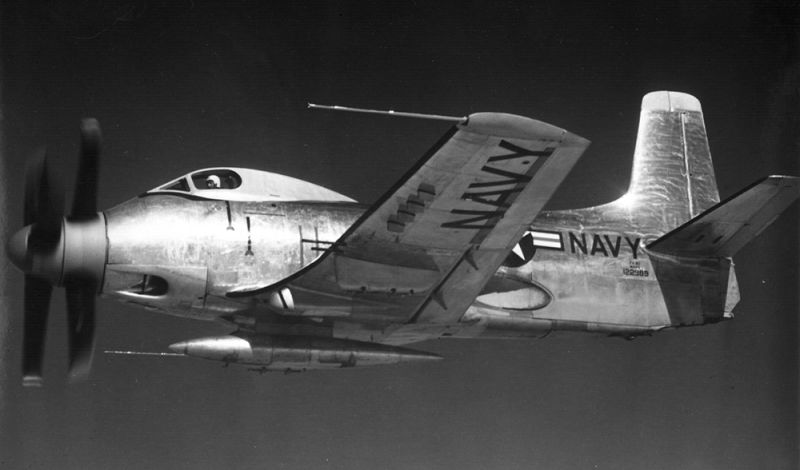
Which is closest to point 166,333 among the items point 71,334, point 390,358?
point 71,334

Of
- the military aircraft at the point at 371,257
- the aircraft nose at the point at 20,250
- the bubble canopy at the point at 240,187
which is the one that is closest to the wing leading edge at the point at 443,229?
the military aircraft at the point at 371,257

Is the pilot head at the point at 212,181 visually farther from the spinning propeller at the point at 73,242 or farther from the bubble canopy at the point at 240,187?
the spinning propeller at the point at 73,242

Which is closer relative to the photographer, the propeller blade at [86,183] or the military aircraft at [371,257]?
the military aircraft at [371,257]

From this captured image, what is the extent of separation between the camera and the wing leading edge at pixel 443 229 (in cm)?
949

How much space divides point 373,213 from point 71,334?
3295mm

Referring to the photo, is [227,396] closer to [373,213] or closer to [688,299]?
[373,213]

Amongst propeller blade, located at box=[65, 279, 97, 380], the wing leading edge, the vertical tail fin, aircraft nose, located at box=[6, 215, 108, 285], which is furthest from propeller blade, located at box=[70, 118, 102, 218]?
the vertical tail fin

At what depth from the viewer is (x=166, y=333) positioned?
1402 cm

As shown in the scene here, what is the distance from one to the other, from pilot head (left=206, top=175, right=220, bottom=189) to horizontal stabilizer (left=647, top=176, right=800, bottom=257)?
482 centimetres

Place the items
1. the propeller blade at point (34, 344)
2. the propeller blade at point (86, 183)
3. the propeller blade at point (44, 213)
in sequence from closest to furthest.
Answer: the propeller blade at point (44, 213) < the propeller blade at point (86, 183) < the propeller blade at point (34, 344)

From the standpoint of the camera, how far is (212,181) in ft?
37.2

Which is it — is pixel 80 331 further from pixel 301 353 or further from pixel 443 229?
pixel 443 229

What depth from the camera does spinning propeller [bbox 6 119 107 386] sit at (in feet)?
34.7

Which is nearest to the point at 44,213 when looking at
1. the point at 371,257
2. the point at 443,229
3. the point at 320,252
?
the point at 320,252
